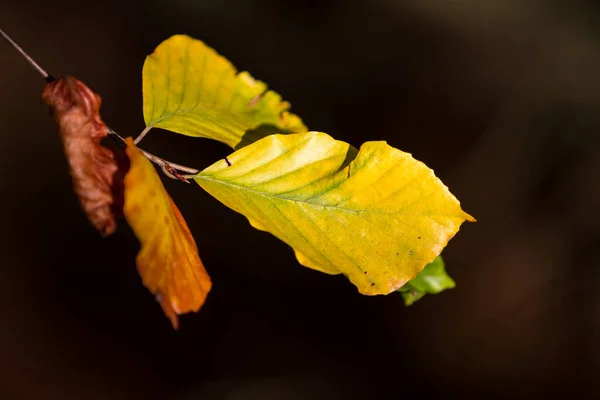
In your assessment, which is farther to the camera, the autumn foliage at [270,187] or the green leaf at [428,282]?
the green leaf at [428,282]

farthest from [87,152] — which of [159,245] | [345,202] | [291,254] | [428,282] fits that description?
[291,254]

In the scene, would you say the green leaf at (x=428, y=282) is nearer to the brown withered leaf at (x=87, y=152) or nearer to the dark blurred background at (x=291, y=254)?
the brown withered leaf at (x=87, y=152)

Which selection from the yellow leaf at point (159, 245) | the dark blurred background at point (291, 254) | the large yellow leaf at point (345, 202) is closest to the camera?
the yellow leaf at point (159, 245)

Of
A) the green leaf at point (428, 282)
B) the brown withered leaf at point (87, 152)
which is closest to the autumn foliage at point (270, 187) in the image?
the brown withered leaf at point (87, 152)

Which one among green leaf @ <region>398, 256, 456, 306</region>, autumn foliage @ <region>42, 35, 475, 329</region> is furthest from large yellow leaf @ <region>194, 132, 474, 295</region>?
green leaf @ <region>398, 256, 456, 306</region>

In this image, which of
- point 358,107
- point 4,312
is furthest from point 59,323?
point 358,107

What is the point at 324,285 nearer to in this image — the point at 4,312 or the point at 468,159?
the point at 468,159

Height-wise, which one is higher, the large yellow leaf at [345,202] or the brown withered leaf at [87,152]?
the large yellow leaf at [345,202]

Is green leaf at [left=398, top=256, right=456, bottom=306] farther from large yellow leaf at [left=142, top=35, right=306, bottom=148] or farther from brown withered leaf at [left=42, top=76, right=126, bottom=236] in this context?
brown withered leaf at [left=42, top=76, right=126, bottom=236]
